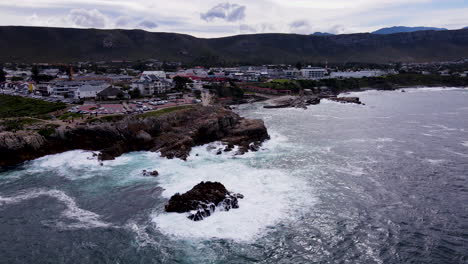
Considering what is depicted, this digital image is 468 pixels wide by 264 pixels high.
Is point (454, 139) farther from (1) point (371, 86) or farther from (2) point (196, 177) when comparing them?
(1) point (371, 86)

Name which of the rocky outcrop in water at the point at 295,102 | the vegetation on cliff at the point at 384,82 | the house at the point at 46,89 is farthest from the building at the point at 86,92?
the vegetation on cliff at the point at 384,82

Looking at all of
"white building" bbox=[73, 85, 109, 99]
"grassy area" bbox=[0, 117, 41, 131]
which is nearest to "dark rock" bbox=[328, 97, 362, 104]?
"white building" bbox=[73, 85, 109, 99]

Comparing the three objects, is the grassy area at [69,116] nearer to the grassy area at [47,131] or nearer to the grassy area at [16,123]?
the grassy area at [16,123]

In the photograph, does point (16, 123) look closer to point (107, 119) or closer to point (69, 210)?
point (107, 119)

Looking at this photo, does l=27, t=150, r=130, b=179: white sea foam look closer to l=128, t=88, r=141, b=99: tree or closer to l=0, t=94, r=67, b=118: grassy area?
l=0, t=94, r=67, b=118: grassy area

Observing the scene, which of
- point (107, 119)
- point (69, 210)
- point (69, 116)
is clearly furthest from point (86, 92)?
point (69, 210)

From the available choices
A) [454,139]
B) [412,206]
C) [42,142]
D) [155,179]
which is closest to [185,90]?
[42,142]
